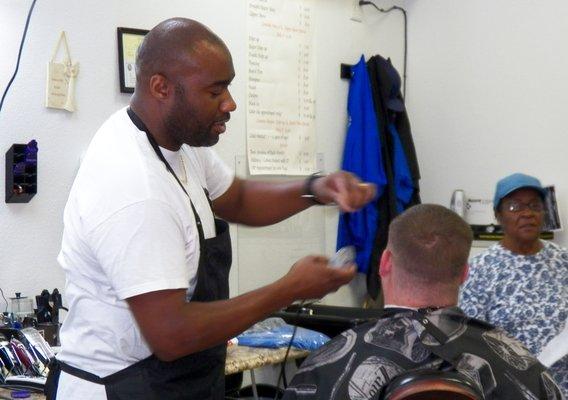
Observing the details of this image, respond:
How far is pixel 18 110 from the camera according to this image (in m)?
2.84

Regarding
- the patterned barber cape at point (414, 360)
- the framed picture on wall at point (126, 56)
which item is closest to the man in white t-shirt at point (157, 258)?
the patterned barber cape at point (414, 360)

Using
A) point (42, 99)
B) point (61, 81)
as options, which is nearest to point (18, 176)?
point (42, 99)

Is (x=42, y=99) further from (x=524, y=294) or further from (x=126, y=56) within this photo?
(x=524, y=294)

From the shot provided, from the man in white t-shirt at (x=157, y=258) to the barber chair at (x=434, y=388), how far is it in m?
0.42

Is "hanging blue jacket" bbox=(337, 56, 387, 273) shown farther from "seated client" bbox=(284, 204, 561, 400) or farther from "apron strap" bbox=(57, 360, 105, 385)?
"apron strap" bbox=(57, 360, 105, 385)

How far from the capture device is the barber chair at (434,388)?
3.76ft

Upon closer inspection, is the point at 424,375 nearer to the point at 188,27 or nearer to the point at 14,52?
the point at 188,27

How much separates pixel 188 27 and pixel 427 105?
10.0 ft

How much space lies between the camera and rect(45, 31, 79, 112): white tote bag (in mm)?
2918

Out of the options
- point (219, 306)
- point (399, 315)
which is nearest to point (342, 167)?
point (399, 315)

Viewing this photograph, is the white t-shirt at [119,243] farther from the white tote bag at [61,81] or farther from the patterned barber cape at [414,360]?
the white tote bag at [61,81]

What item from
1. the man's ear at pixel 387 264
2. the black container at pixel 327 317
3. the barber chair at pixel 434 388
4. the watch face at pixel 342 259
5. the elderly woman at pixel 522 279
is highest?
the watch face at pixel 342 259

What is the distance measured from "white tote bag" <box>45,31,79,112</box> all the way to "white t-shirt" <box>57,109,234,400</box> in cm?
137

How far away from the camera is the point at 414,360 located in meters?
1.67
